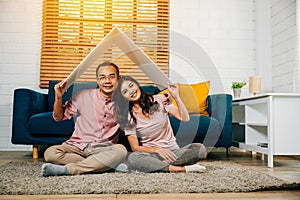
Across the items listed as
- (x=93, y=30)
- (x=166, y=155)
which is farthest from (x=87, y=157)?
(x=93, y=30)

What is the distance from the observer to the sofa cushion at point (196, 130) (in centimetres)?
300

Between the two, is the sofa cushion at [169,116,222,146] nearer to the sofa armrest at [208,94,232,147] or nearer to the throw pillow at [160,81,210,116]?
the sofa armrest at [208,94,232,147]

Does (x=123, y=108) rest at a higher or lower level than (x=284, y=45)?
lower

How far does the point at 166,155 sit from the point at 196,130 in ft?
2.87

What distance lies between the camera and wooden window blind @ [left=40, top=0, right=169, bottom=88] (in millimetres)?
4004

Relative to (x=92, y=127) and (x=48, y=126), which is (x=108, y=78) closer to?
(x=92, y=127)

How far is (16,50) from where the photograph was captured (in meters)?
4.04

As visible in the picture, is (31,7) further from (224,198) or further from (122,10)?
(224,198)

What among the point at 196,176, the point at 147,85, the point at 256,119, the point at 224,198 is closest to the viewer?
the point at 224,198

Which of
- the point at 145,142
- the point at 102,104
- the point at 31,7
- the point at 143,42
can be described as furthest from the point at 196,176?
the point at 31,7

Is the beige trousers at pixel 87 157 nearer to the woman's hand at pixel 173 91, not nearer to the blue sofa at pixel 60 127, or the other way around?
the woman's hand at pixel 173 91

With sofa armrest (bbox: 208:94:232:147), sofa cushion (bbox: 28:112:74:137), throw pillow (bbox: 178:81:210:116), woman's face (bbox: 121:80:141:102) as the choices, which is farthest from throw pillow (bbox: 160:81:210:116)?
woman's face (bbox: 121:80:141:102)

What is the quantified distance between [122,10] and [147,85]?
3.30 feet

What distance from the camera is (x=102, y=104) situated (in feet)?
7.73
